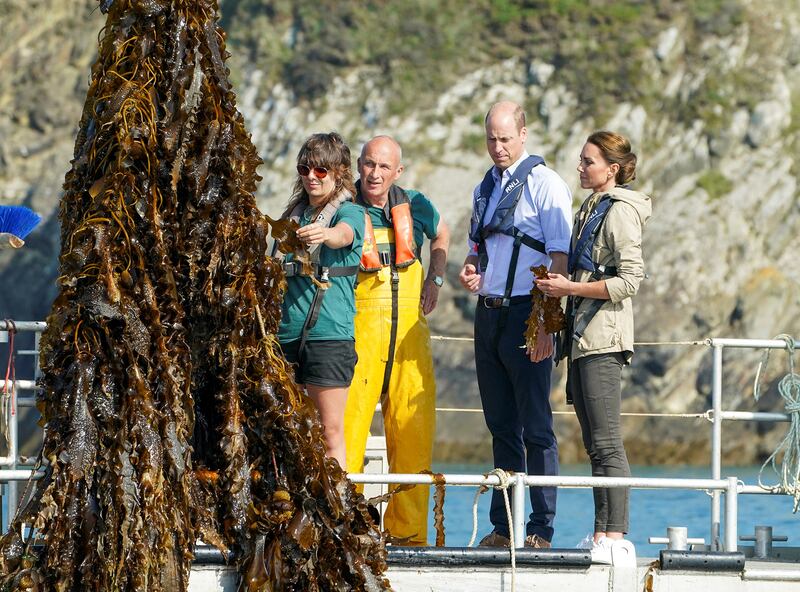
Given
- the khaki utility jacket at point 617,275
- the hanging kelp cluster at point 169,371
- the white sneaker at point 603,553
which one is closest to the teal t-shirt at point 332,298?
the hanging kelp cluster at point 169,371

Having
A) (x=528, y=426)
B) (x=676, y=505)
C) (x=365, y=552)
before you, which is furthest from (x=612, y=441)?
(x=676, y=505)

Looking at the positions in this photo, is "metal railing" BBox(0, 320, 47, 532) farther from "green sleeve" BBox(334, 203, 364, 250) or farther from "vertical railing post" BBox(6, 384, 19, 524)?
"green sleeve" BBox(334, 203, 364, 250)

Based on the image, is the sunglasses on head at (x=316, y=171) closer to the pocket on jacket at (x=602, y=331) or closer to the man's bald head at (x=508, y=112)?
the man's bald head at (x=508, y=112)

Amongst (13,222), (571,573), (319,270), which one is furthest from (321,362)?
(13,222)

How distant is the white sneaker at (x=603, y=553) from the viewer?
6.57m

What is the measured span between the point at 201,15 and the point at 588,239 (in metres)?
2.21

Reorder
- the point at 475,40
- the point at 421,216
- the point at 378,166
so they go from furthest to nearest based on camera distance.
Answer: the point at 475,40 < the point at 421,216 < the point at 378,166

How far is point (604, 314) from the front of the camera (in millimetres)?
7086

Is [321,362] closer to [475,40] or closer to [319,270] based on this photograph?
[319,270]

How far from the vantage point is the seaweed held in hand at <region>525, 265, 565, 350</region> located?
721cm

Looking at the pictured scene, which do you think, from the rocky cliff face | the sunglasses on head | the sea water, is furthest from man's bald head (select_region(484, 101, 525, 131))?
the rocky cliff face

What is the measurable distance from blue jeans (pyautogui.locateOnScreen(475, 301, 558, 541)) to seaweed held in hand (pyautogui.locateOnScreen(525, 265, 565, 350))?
197 millimetres

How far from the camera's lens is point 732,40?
45.0 meters

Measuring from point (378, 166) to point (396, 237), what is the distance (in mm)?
380
